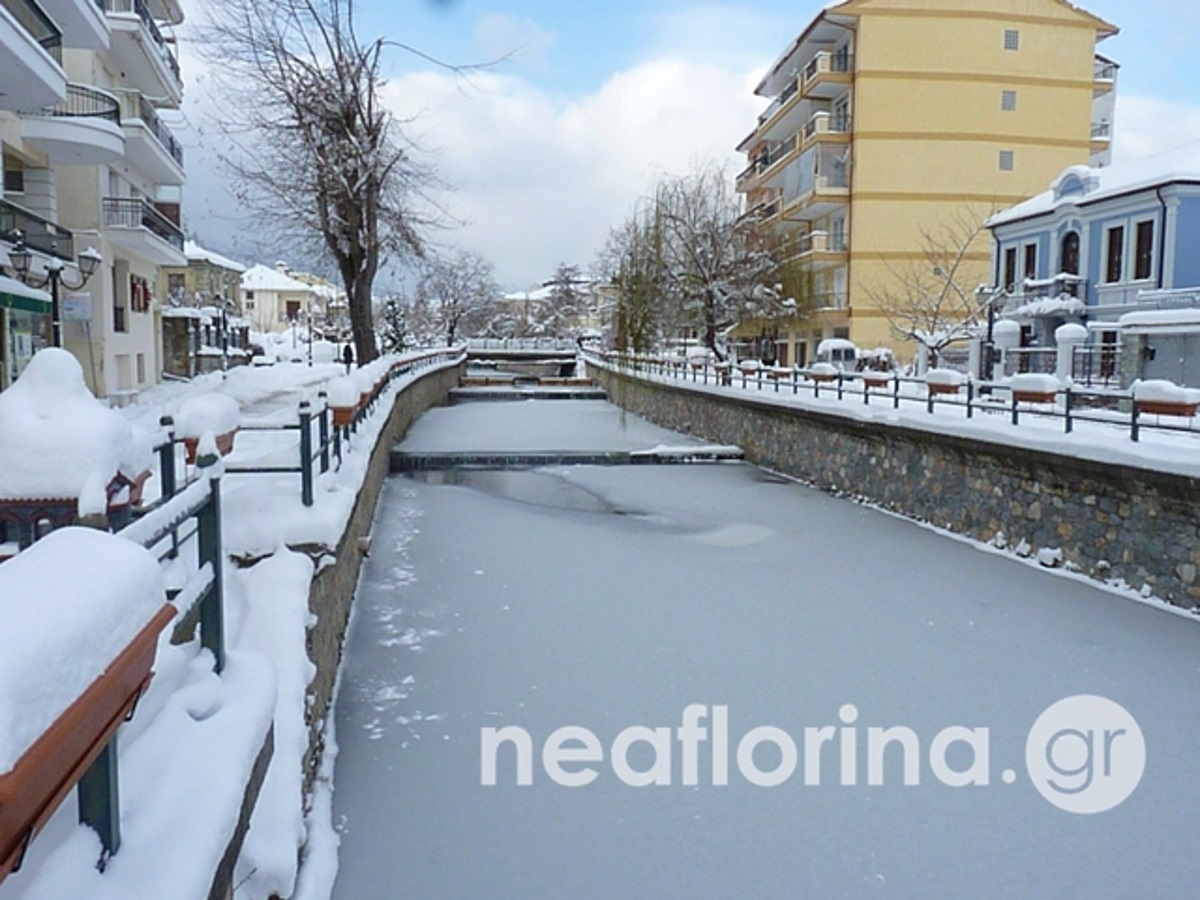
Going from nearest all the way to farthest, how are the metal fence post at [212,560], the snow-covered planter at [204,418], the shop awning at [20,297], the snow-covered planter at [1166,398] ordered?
1. the metal fence post at [212,560]
2. the snow-covered planter at [204,418]
3. the snow-covered planter at [1166,398]
4. the shop awning at [20,297]

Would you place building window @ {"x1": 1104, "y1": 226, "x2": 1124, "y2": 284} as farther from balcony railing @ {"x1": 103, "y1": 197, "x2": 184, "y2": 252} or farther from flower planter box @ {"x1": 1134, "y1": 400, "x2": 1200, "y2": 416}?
balcony railing @ {"x1": 103, "y1": 197, "x2": 184, "y2": 252}

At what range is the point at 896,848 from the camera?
496 centimetres

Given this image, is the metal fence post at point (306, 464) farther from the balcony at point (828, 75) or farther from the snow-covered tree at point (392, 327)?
the snow-covered tree at point (392, 327)

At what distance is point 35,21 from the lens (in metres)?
14.0

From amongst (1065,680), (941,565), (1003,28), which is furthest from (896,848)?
(1003,28)

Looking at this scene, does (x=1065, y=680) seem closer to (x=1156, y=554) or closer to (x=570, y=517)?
(x=1156, y=554)

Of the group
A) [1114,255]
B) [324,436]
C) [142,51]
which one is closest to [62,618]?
[324,436]

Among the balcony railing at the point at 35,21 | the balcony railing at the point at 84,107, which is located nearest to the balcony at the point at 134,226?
the balcony railing at the point at 84,107

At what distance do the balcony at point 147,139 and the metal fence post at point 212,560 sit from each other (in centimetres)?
2159

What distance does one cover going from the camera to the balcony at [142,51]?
22.0 meters

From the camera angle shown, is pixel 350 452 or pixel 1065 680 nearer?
pixel 1065 680

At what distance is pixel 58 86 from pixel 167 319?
20.5 m

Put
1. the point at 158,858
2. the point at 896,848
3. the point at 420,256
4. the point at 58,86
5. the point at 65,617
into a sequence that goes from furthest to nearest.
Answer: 1. the point at 420,256
2. the point at 58,86
3. the point at 896,848
4. the point at 158,858
5. the point at 65,617

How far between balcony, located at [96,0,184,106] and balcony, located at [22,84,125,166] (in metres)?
2.42
